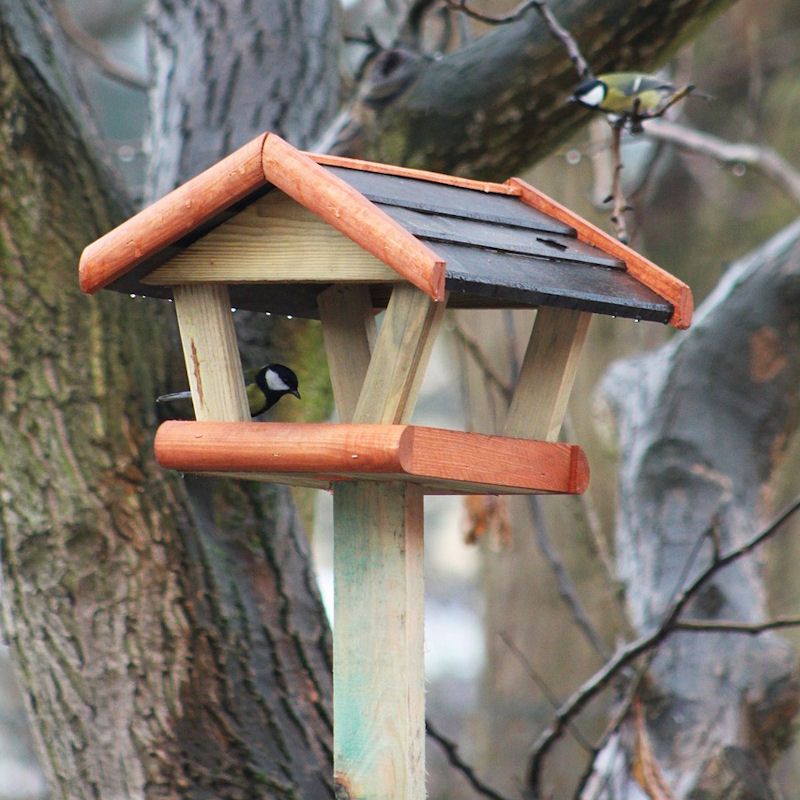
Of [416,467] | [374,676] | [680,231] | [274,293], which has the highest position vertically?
[680,231]

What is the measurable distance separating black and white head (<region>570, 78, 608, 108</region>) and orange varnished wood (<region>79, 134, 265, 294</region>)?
0.78 metres

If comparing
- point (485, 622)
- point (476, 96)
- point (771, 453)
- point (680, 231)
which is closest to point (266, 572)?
point (476, 96)

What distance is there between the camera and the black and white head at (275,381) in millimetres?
1829

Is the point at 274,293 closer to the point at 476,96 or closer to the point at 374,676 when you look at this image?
the point at 374,676

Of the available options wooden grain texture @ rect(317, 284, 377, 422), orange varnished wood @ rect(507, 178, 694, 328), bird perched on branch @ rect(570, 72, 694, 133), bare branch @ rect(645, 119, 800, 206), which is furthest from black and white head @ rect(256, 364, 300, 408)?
bare branch @ rect(645, 119, 800, 206)

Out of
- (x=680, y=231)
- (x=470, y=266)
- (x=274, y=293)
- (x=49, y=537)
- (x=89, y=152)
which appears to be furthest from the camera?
(x=680, y=231)

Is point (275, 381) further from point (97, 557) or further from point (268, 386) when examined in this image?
point (97, 557)

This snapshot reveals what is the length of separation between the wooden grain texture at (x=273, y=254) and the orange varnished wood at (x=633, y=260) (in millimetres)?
426

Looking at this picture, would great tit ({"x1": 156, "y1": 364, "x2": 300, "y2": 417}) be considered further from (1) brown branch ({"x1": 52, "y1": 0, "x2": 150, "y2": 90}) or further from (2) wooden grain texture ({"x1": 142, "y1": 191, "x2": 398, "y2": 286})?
(1) brown branch ({"x1": 52, "y1": 0, "x2": 150, "y2": 90})

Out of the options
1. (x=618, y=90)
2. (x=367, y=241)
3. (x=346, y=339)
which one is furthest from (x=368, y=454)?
(x=618, y=90)

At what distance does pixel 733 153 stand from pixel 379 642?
269 centimetres

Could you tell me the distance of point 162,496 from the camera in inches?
83.9

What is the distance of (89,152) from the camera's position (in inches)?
87.7

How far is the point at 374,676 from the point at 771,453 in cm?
206
